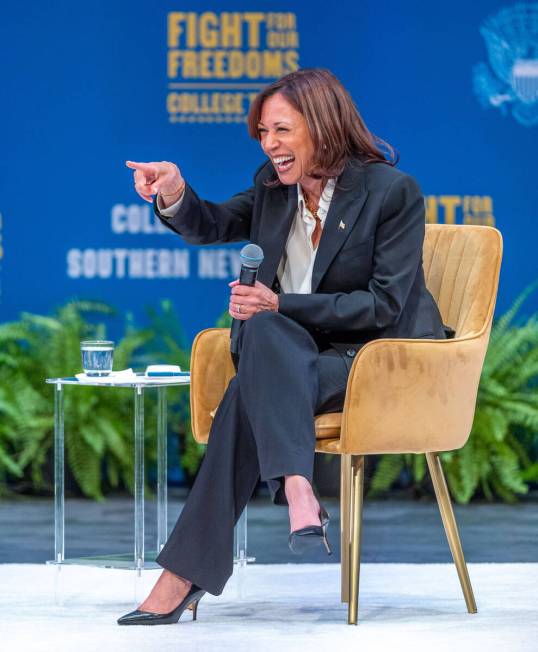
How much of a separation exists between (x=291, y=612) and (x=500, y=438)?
2.60 meters

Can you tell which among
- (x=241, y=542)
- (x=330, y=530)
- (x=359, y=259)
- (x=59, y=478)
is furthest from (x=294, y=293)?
(x=330, y=530)

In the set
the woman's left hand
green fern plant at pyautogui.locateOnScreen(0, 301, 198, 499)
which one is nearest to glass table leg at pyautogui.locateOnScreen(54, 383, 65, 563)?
the woman's left hand

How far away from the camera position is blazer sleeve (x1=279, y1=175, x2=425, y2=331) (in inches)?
133

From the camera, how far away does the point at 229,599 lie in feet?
12.0

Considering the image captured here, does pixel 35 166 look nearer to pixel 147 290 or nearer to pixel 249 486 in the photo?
Answer: pixel 147 290

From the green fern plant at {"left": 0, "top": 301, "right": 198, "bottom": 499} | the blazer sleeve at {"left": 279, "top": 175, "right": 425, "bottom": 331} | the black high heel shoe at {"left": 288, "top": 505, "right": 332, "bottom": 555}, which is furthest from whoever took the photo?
the green fern plant at {"left": 0, "top": 301, "right": 198, "bottom": 499}

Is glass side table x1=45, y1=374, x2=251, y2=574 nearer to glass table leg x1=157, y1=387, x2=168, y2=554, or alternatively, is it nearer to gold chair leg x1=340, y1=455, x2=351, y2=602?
glass table leg x1=157, y1=387, x2=168, y2=554

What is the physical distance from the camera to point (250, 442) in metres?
3.26

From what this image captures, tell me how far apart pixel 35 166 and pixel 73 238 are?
1.40 ft

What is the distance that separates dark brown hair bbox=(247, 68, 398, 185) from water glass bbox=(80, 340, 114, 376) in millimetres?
800

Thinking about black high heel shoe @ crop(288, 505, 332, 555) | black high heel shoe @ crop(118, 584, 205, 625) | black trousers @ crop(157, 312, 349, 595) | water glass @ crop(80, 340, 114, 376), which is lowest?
black high heel shoe @ crop(118, 584, 205, 625)

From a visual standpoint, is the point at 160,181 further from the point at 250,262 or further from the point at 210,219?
the point at 250,262

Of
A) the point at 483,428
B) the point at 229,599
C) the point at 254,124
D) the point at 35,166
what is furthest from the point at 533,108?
the point at 229,599

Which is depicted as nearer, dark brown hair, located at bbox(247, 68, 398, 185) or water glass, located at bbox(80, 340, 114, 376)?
dark brown hair, located at bbox(247, 68, 398, 185)
